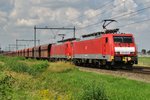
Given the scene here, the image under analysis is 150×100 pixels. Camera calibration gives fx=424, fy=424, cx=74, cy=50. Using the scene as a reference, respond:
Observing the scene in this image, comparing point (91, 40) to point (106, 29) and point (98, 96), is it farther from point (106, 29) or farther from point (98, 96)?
point (98, 96)

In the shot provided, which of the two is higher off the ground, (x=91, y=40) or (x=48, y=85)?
(x=91, y=40)

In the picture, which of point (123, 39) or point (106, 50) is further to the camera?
point (123, 39)

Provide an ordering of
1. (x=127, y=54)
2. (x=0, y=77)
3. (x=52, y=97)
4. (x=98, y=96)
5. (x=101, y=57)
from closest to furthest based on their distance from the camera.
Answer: (x=98, y=96), (x=52, y=97), (x=0, y=77), (x=127, y=54), (x=101, y=57)

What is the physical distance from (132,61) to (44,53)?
36.3m

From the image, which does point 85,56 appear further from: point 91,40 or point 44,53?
point 44,53

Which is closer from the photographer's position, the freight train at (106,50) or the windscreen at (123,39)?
the freight train at (106,50)

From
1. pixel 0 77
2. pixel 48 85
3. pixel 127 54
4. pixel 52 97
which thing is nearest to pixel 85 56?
pixel 127 54

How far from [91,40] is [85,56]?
2573 mm

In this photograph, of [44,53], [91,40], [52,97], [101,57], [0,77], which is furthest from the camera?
[44,53]

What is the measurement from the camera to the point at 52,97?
1478cm

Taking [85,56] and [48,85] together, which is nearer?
[48,85]

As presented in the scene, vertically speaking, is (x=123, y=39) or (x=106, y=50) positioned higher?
(x=123, y=39)

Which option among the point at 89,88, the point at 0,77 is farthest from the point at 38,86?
the point at 89,88

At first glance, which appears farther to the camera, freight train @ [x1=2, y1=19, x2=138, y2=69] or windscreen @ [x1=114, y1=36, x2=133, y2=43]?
windscreen @ [x1=114, y1=36, x2=133, y2=43]
